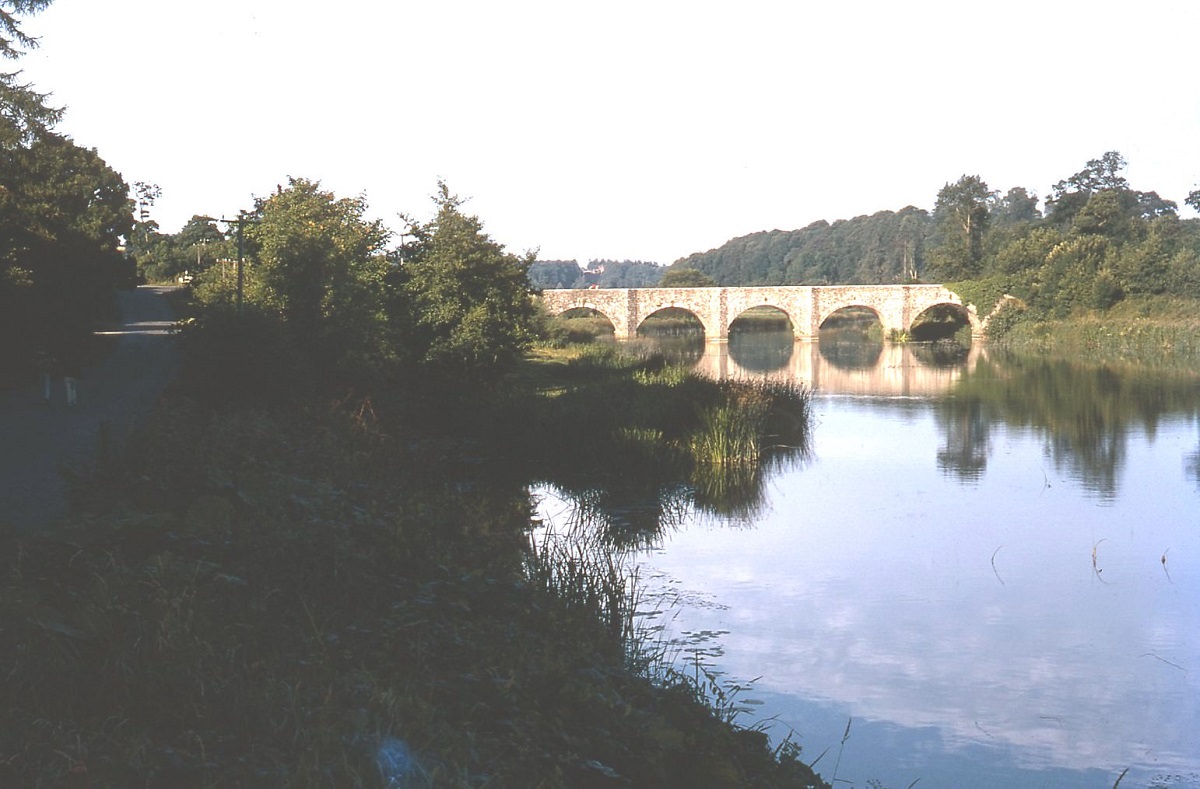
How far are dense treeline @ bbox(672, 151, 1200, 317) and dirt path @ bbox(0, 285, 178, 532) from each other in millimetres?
36775

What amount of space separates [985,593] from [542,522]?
4451 mm

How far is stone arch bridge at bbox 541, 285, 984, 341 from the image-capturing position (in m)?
59.0

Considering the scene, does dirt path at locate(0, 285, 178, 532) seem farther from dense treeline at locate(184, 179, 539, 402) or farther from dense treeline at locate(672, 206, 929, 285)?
dense treeline at locate(672, 206, 929, 285)

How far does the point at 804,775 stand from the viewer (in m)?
5.79

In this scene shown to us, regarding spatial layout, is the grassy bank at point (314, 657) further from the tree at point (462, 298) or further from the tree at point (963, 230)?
the tree at point (963, 230)

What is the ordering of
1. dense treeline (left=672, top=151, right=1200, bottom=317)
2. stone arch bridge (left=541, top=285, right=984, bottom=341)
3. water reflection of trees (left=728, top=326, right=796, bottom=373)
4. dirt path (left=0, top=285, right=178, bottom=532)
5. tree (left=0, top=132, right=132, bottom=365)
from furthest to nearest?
stone arch bridge (left=541, top=285, right=984, bottom=341) < dense treeline (left=672, top=151, right=1200, bottom=317) < water reflection of trees (left=728, top=326, right=796, bottom=373) < tree (left=0, top=132, right=132, bottom=365) < dirt path (left=0, top=285, right=178, bottom=532)

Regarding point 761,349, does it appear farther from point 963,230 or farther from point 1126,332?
point 963,230

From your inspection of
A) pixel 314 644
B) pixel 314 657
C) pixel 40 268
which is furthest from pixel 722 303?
pixel 314 657

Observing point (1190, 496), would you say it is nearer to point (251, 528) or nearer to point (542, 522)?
point (542, 522)

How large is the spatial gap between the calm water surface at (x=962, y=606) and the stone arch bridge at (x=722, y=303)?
129ft

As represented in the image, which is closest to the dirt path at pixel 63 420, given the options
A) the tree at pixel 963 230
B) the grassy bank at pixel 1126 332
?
the grassy bank at pixel 1126 332

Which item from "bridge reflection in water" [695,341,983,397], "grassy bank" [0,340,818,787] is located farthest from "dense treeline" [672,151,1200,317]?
"grassy bank" [0,340,818,787]

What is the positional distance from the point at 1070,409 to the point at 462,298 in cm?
1301

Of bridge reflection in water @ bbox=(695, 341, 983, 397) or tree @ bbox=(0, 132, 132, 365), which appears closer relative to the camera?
tree @ bbox=(0, 132, 132, 365)
